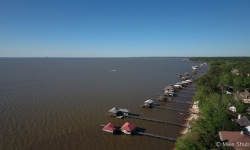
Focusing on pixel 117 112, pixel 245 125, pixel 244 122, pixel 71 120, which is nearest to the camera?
pixel 245 125

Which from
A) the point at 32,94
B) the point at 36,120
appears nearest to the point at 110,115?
the point at 36,120

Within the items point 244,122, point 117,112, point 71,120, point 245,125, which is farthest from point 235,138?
point 71,120

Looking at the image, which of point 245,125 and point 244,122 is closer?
point 245,125

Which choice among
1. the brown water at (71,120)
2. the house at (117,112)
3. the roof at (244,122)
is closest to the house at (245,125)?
the roof at (244,122)

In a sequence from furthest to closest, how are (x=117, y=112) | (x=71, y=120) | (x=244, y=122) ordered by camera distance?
(x=117, y=112)
(x=71, y=120)
(x=244, y=122)

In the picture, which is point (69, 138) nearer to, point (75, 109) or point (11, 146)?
point (11, 146)

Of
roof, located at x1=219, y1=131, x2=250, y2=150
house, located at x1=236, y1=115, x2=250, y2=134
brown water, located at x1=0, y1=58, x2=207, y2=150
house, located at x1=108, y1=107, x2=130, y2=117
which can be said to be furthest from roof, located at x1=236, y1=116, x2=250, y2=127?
house, located at x1=108, y1=107, x2=130, y2=117

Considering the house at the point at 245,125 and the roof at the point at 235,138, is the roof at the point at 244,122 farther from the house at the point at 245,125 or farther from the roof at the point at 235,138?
the roof at the point at 235,138

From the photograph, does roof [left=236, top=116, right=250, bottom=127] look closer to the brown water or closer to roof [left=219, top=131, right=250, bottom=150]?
roof [left=219, top=131, right=250, bottom=150]

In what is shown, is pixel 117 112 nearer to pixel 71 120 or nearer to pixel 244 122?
pixel 71 120
